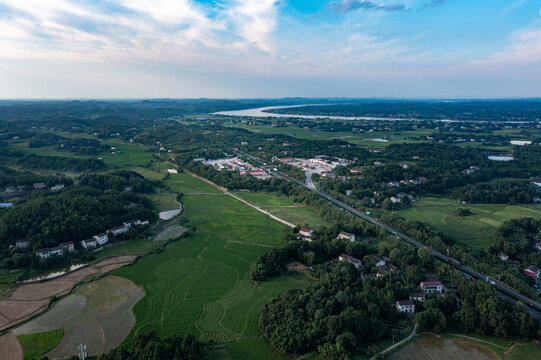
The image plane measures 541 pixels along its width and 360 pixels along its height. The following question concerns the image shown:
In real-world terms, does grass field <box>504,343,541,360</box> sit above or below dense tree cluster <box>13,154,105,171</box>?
below

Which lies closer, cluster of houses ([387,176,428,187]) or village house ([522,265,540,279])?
village house ([522,265,540,279])

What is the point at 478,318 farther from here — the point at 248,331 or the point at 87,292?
the point at 87,292

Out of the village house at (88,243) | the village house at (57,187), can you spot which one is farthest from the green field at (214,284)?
the village house at (57,187)

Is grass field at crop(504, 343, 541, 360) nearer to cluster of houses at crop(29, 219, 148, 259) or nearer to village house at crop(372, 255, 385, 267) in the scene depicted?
village house at crop(372, 255, 385, 267)

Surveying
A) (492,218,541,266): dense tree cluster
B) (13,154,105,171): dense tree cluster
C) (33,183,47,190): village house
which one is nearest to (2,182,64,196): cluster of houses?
(33,183,47,190): village house

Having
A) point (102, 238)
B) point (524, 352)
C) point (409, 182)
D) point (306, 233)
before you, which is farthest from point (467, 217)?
point (102, 238)

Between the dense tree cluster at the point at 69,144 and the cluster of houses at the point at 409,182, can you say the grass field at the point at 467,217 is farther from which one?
the dense tree cluster at the point at 69,144

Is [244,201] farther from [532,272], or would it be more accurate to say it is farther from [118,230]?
[532,272]
